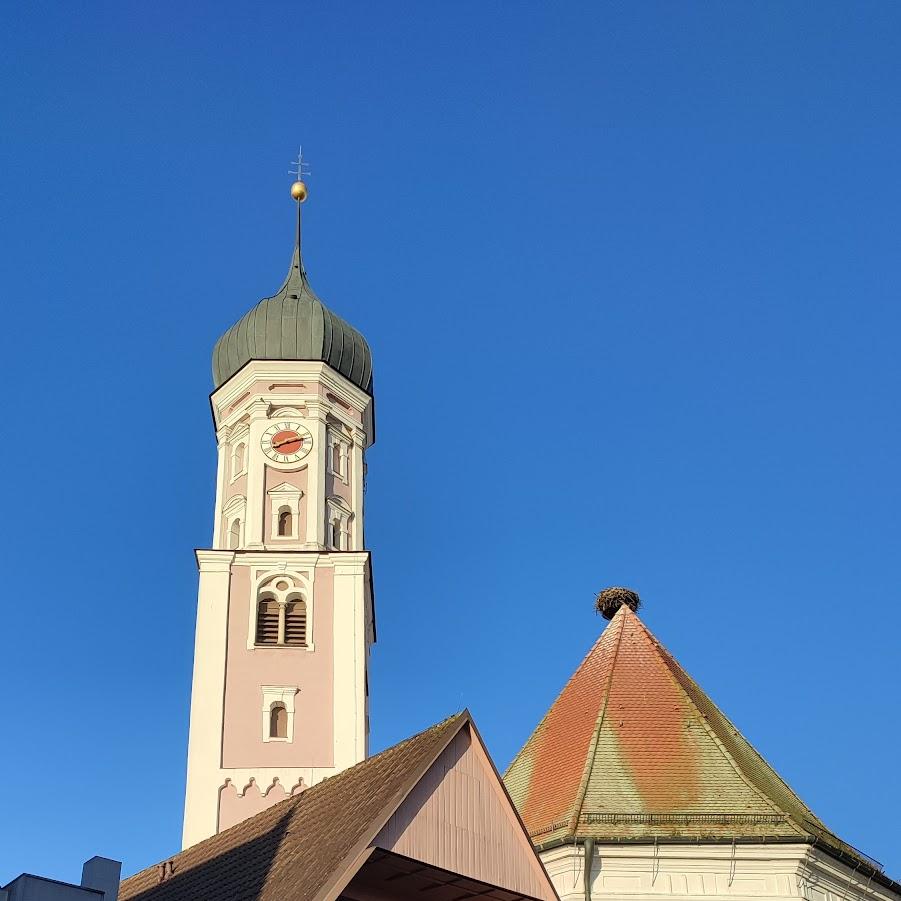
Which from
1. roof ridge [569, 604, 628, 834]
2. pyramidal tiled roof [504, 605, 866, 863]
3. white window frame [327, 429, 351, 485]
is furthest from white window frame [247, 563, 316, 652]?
pyramidal tiled roof [504, 605, 866, 863]

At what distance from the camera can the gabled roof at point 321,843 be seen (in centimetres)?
1139

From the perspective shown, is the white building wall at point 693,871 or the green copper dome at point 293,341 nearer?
the white building wall at point 693,871

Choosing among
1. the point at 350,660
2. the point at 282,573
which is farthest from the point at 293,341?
the point at 350,660

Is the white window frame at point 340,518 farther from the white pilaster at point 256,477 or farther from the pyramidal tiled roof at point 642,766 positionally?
the pyramidal tiled roof at point 642,766

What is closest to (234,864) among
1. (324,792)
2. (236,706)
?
(324,792)

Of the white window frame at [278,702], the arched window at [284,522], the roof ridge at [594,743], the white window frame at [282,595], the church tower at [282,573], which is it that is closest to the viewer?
the roof ridge at [594,743]

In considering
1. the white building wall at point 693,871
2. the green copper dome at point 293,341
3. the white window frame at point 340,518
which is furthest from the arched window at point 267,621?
the white building wall at point 693,871

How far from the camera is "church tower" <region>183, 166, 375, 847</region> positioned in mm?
33438

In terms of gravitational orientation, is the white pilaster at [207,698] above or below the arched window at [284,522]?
below

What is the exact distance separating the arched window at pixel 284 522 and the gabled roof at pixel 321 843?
23376 mm

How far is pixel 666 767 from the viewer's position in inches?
912

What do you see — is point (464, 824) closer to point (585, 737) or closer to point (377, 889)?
point (377, 889)

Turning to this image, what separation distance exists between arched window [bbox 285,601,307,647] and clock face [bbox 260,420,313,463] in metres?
4.33

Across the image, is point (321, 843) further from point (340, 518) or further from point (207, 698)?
point (340, 518)
